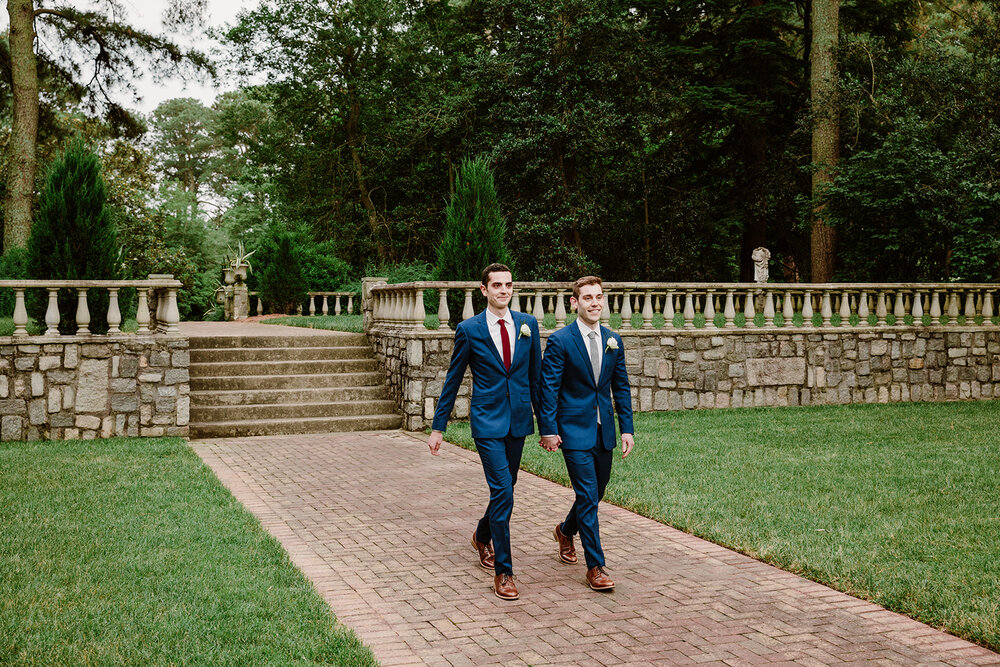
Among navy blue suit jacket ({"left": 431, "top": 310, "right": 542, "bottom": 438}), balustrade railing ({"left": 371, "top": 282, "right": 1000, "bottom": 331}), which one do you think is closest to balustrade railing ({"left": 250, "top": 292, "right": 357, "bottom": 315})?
balustrade railing ({"left": 371, "top": 282, "right": 1000, "bottom": 331})

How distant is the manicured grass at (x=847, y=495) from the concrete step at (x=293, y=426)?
1.07m

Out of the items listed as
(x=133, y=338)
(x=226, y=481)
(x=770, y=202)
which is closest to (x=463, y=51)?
(x=770, y=202)

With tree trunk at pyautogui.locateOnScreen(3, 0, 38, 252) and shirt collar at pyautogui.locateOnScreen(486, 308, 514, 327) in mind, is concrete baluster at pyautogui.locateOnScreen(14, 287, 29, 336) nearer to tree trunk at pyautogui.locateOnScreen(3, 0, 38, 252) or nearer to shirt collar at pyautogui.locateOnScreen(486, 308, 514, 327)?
shirt collar at pyautogui.locateOnScreen(486, 308, 514, 327)

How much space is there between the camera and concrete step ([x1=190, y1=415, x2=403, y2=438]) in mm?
11945

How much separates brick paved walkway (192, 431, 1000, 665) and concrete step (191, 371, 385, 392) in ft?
16.1

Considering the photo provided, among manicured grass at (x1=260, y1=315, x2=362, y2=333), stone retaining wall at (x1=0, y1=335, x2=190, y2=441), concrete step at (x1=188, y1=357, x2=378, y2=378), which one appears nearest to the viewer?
stone retaining wall at (x1=0, y1=335, x2=190, y2=441)

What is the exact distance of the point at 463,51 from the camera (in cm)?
3012

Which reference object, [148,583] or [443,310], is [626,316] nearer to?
[443,310]

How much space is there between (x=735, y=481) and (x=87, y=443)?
7781mm

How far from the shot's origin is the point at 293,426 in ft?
40.2

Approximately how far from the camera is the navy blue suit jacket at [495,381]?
17.5 ft

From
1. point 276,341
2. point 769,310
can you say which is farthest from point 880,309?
point 276,341

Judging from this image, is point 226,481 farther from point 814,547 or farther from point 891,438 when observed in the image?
point 891,438

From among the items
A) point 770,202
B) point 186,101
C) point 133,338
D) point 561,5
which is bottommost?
point 133,338
